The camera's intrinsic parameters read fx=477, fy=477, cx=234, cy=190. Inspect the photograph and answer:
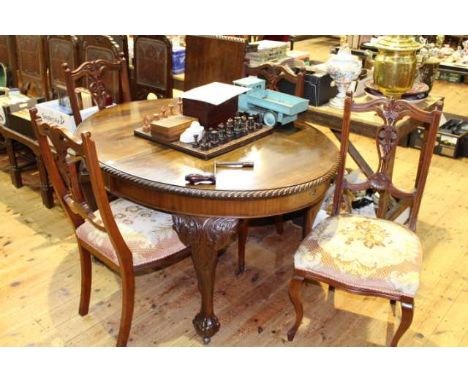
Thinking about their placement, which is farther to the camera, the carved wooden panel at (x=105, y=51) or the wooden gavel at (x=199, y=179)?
the carved wooden panel at (x=105, y=51)

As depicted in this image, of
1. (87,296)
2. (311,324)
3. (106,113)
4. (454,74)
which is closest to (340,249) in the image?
(311,324)

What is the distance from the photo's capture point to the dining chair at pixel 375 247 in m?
1.69

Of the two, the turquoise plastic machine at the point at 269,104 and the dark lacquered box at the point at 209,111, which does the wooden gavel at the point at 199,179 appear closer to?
the dark lacquered box at the point at 209,111

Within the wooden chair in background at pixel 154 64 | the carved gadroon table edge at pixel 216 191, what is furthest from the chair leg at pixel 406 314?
the wooden chair in background at pixel 154 64

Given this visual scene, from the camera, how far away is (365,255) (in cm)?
174

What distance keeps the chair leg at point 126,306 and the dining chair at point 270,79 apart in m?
0.72

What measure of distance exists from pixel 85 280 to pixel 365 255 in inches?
45.8

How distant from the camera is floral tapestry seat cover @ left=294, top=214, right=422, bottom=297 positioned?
5.50ft

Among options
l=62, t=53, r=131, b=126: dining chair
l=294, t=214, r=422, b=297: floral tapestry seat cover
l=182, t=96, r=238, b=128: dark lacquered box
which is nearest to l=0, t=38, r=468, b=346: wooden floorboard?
l=294, t=214, r=422, b=297: floral tapestry seat cover

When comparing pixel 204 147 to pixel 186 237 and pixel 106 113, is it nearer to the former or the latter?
pixel 186 237

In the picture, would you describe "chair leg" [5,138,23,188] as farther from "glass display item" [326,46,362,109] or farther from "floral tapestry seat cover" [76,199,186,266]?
"glass display item" [326,46,362,109]

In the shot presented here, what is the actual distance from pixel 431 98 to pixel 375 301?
1.07m

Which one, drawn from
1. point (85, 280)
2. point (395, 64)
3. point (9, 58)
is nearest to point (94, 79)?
point (85, 280)

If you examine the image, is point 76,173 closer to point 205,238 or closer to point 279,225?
point 205,238
